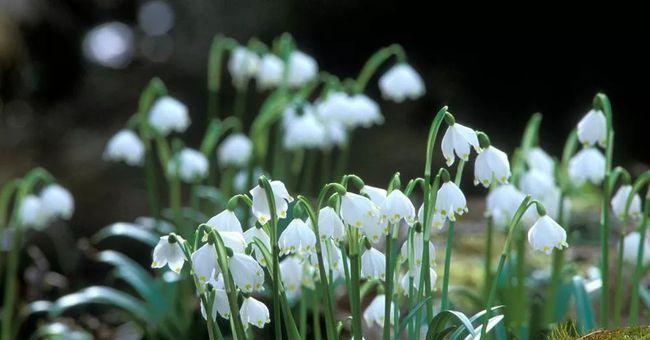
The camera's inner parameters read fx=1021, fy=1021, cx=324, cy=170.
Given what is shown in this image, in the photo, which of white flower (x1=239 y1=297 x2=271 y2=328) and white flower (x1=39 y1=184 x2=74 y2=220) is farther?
white flower (x1=39 y1=184 x2=74 y2=220)

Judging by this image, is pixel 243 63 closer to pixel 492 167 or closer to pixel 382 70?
pixel 492 167

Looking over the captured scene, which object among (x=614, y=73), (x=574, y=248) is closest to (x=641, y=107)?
(x=614, y=73)

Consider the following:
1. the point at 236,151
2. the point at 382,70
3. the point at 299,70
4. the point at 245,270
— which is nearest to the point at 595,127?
the point at 245,270

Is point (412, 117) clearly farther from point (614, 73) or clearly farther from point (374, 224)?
point (374, 224)

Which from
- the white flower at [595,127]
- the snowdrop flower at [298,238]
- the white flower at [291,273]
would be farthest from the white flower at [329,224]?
the white flower at [595,127]

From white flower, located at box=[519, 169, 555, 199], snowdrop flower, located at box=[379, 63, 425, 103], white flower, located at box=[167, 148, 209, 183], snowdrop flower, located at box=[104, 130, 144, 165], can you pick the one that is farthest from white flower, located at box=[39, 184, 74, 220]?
white flower, located at box=[519, 169, 555, 199]

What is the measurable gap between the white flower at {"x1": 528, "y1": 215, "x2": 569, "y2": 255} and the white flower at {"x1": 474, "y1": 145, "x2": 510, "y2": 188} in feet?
0.43

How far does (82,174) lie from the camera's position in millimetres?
7676

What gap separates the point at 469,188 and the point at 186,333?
13.2 ft

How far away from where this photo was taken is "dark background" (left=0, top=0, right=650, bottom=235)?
7516mm

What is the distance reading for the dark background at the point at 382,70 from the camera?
24.7ft

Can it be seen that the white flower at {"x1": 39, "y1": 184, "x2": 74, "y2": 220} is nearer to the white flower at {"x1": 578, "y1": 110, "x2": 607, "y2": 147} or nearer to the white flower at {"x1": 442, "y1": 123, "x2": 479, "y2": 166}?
the white flower at {"x1": 578, "y1": 110, "x2": 607, "y2": 147}

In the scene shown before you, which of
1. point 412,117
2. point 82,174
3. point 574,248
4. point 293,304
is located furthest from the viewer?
point 412,117

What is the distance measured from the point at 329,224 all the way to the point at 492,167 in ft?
1.27
